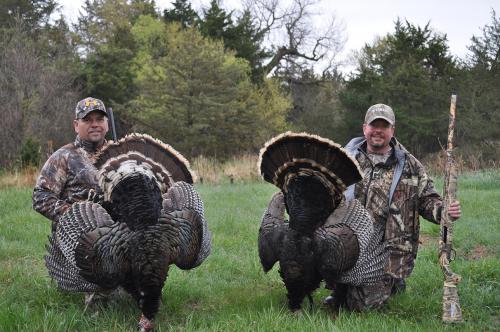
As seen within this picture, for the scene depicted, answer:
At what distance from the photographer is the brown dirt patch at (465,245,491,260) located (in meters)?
5.48

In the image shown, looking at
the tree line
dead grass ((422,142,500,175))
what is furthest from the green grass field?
the tree line

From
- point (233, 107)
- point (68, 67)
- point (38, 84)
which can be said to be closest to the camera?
point (38, 84)

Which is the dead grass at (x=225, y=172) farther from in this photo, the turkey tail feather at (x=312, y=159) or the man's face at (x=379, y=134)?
the turkey tail feather at (x=312, y=159)

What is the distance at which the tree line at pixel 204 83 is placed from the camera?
67.5ft

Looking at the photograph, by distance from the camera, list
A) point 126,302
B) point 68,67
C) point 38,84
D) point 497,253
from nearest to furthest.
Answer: point 126,302 → point 497,253 → point 38,84 → point 68,67

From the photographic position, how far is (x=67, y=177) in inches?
159

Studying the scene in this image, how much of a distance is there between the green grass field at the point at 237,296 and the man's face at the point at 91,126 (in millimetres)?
1326

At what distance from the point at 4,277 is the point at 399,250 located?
3.58m

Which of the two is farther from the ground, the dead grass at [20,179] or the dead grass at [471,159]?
the dead grass at [471,159]

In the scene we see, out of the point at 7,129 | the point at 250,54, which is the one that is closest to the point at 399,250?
the point at 7,129

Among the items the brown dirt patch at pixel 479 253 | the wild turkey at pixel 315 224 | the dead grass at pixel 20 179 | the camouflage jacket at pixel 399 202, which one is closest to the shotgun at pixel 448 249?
the wild turkey at pixel 315 224

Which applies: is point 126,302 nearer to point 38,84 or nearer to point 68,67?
point 38,84

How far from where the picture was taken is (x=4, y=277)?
4.59 m

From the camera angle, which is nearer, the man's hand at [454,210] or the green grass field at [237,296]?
the green grass field at [237,296]
